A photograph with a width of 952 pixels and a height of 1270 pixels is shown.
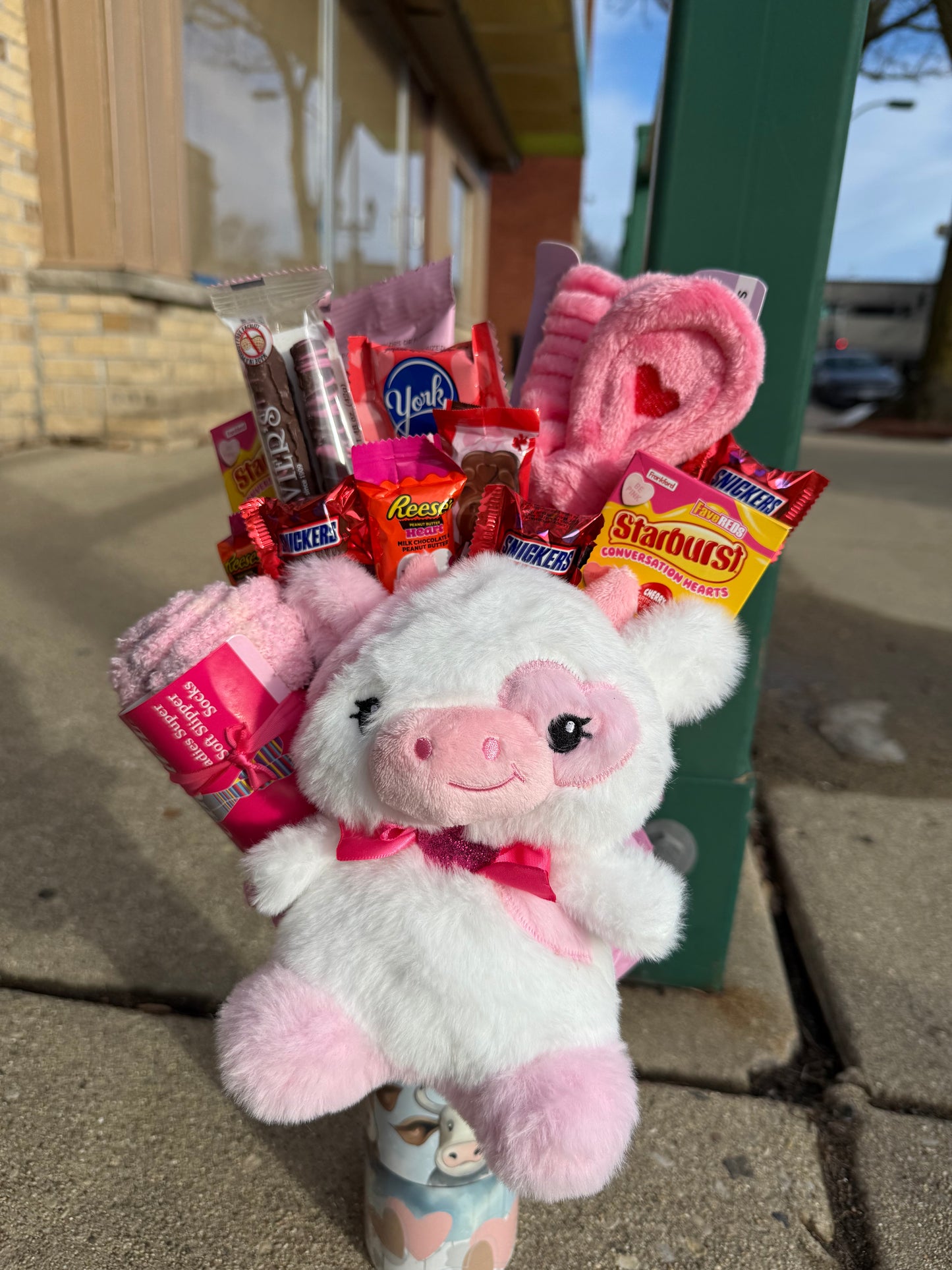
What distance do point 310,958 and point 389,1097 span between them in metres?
0.34

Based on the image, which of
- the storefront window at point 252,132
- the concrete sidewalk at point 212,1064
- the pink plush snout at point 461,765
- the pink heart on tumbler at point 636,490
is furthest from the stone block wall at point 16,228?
the pink plush snout at point 461,765

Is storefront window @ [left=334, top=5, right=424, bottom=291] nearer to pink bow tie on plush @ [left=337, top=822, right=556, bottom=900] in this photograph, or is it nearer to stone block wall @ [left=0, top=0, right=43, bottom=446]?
stone block wall @ [left=0, top=0, right=43, bottom=446]

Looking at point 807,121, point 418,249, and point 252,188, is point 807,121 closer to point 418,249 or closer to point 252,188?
point 252,188

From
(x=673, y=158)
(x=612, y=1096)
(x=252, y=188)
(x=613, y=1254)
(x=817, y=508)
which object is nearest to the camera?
(x=612, y=1096)

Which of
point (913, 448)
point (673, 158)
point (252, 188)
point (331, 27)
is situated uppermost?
point (331, 27)

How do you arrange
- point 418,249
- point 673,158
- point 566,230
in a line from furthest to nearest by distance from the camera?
point 566,230 < point 418,249 < point 673,158

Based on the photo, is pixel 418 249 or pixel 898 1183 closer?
pixel 898 1183

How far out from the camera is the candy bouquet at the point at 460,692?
853 millimetres

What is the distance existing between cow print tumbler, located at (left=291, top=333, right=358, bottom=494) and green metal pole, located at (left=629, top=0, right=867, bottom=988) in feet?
2.11

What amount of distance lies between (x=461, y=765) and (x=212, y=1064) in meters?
1.10

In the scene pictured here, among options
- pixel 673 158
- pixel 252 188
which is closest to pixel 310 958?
pixel 673 158

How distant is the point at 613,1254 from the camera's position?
4.17ft

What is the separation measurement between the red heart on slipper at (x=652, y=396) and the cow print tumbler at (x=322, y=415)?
1.28 ft

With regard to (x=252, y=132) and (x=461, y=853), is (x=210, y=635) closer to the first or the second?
(x=461, y=853)
